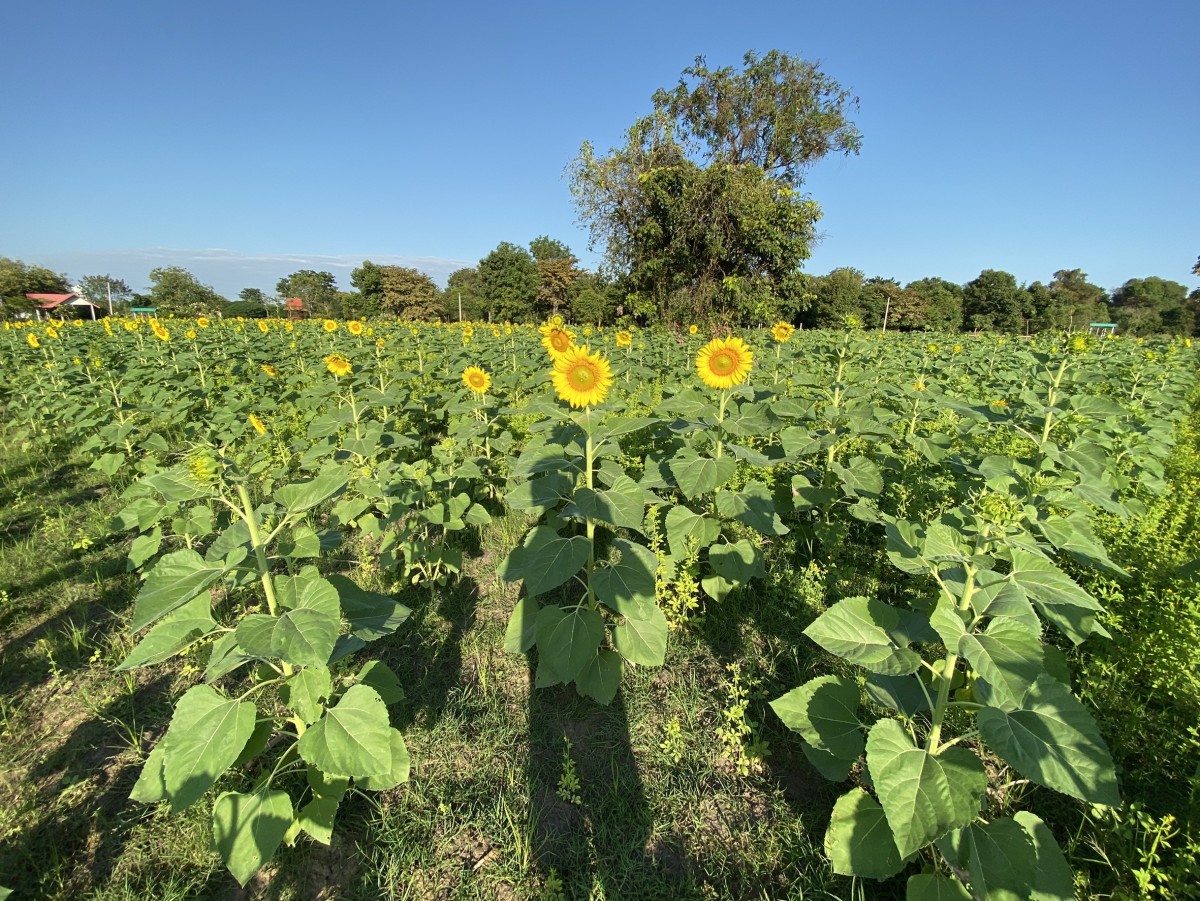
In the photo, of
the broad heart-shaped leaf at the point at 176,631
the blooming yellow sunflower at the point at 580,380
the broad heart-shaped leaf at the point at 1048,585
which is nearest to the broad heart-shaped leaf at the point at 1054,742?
the broad heart-shaped leaf at the point at 1048,585

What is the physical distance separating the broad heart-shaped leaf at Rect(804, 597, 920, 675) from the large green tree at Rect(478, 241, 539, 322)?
53708mm

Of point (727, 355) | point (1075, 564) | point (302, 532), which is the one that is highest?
point (727, 355)

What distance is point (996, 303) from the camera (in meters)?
65.0

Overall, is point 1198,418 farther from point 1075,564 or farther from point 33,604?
point 33,604

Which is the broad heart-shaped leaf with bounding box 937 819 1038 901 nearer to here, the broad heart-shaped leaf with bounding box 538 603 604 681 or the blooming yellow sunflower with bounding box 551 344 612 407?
the broad heart-shaped leaf with bounding box 538 603 604 681

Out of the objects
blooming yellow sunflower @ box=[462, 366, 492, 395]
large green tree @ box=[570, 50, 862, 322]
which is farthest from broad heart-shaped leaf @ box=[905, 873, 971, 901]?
large green tree @ box=[570, 50, 862, 322]

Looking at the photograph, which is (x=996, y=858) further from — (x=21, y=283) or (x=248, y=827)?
(x=21, y=283)

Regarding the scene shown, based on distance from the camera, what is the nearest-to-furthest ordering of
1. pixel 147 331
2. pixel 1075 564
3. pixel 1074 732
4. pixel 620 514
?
1. pixel 1074 732
2. pixel 620 514
3. pixel 1075 564
4. pixel 147 331

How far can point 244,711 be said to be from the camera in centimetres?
148

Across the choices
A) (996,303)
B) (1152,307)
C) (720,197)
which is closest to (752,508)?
(720,197)

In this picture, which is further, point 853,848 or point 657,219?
point 657,219

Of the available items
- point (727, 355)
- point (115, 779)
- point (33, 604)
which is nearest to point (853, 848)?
point (727, 355)

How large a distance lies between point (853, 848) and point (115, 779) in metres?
2.85

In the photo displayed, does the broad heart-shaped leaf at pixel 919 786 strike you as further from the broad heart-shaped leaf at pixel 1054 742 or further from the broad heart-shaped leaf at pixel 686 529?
the broad heart-shaped leaf at pixel 686 529
